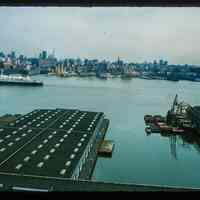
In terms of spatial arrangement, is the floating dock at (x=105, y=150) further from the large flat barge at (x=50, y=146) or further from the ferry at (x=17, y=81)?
the ferry at (x=17, y=81)

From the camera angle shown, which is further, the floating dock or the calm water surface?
the floating dock

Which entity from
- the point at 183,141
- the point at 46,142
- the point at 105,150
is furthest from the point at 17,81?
the point at 46,142

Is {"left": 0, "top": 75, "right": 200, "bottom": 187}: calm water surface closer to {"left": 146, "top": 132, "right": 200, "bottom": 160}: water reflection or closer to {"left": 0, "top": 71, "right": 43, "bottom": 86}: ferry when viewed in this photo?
{"left": 146, "top": 132, "right": 200, "bottom": 160}: water reflection

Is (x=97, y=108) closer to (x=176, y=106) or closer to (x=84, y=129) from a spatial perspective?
(x=176, y=106)

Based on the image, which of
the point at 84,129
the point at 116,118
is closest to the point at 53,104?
the point at 116,118

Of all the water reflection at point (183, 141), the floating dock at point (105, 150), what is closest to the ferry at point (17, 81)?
the water reflection at point (183, 141)
